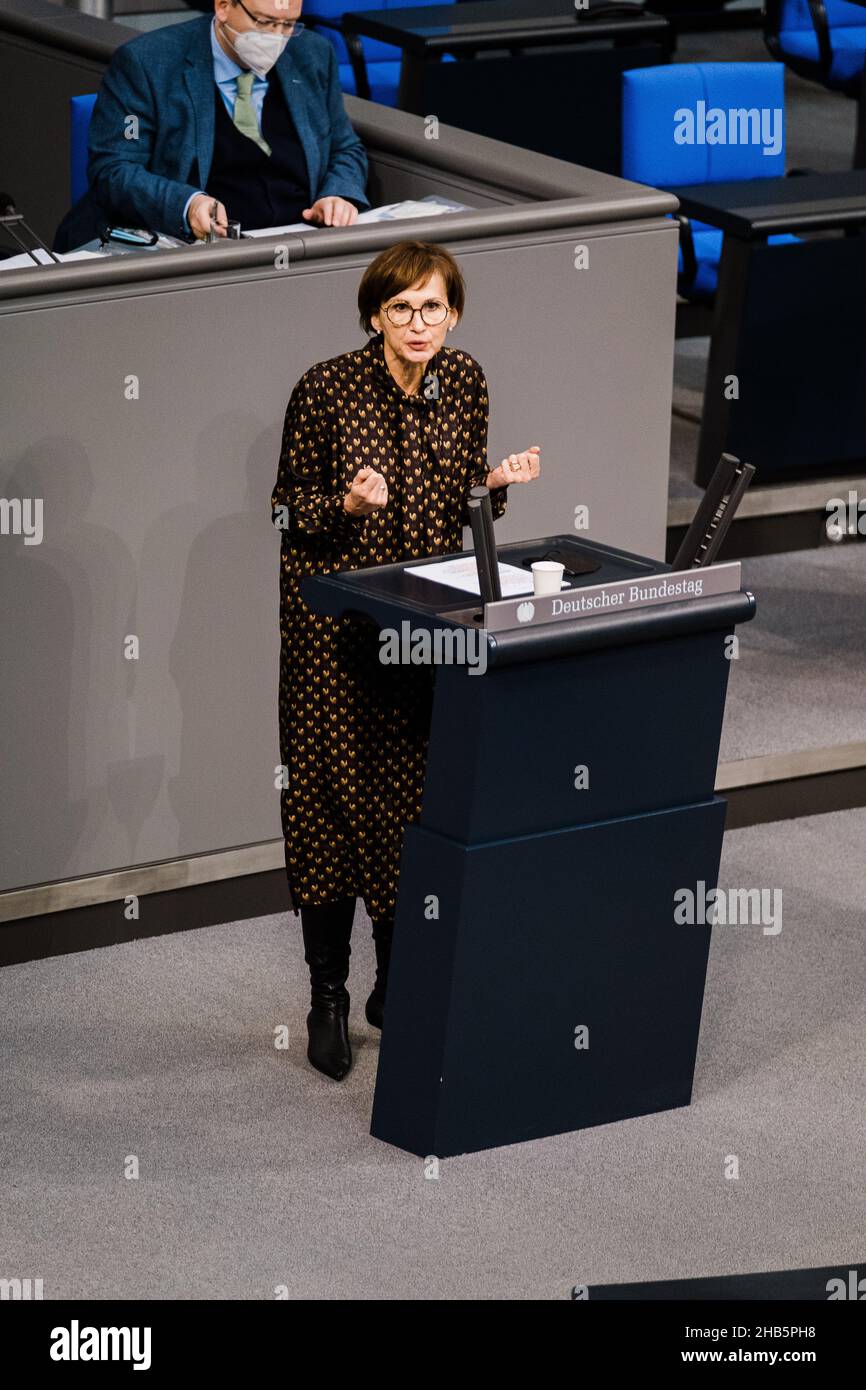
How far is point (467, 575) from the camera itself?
3.70 metres

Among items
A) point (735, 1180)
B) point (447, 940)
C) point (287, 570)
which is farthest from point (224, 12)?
point (735, 1180)

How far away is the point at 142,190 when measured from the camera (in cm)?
473

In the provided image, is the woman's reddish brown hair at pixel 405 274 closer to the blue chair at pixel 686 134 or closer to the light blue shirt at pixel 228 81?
the light blue shirt at pixel 228 81

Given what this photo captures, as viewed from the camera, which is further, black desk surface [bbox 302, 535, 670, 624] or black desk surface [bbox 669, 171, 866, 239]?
black desk surface [bbox 669, 171, 866, 239]

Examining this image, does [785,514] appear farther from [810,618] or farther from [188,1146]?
[188,1146]

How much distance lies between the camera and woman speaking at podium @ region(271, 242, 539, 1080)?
3.75 m

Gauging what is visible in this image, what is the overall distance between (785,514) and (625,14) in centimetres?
233

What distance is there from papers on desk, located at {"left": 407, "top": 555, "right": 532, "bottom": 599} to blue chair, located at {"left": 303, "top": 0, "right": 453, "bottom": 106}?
460cm

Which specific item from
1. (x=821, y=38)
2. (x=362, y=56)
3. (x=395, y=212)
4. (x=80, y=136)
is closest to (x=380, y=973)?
(x=395, y=212)

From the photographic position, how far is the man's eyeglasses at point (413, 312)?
372 centimetres

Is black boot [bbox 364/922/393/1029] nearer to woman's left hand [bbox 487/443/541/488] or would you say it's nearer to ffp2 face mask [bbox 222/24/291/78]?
woman's left hand [bbox 487/443/541/488]

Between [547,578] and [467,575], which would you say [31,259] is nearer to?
[467,575]

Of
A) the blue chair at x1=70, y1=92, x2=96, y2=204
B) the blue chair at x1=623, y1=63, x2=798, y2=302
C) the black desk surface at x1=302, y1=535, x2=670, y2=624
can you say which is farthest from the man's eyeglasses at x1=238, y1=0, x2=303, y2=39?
the blue chair at x1=623, y1=63, x2=798, y2=302

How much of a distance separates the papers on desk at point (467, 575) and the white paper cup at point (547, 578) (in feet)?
0.19
